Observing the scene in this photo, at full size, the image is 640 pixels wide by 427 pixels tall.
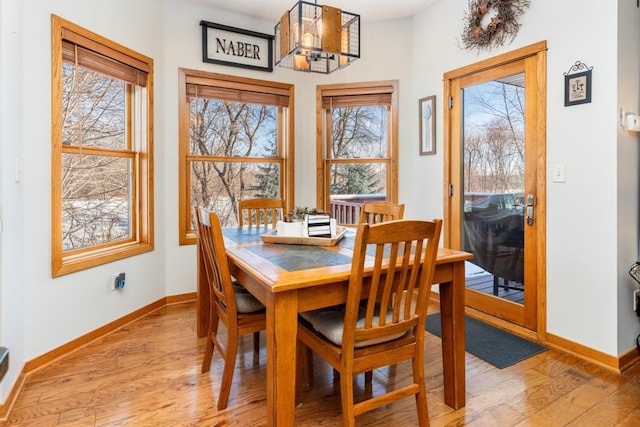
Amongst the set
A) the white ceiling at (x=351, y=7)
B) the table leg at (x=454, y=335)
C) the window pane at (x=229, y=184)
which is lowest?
the table leg at (x=454, y=335)

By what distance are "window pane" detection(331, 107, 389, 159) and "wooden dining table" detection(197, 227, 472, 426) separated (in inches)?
71.3

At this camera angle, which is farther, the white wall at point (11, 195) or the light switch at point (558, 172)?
the light switch at point (558, 172)

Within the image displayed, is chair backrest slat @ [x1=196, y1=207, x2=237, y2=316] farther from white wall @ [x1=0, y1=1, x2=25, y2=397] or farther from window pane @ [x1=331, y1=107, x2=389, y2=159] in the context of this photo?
window pane @ [x1=331, y1=107, x2=389, y2=159]

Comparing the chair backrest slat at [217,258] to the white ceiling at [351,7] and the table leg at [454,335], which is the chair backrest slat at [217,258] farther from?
the white ceiling at [351,7]

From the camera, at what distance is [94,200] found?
9.61 feet

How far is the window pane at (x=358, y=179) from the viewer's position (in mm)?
4004

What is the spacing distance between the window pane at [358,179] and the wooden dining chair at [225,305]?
214cm

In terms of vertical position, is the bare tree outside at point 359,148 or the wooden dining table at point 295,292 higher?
the bare tree outside at point 359,148

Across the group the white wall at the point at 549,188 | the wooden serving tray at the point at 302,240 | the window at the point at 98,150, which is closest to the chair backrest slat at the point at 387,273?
the wooden serving tray at the point at 302,240

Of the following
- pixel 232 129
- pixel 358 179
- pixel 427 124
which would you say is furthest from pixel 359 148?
pixel 232 129

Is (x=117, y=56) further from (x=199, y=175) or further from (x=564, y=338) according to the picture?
(x=564, y=338)

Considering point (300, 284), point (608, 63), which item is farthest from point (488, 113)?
point (300, 284)

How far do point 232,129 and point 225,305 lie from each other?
7.50 feet

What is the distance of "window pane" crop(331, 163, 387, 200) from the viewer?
4004 millimetres
